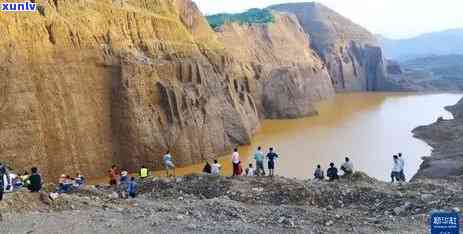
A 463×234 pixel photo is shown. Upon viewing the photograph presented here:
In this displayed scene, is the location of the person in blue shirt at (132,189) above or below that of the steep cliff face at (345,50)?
below

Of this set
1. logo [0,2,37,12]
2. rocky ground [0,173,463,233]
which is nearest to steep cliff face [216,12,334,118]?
logo [0,2,37,12]

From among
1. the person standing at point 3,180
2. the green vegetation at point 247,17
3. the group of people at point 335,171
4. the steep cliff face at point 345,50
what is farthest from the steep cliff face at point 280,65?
the person standing at point 3,180

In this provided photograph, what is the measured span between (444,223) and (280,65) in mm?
58748

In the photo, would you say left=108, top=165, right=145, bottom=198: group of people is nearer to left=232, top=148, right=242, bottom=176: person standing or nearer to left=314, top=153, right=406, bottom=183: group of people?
left=232, top=148, right=242, bottom=176: person standing

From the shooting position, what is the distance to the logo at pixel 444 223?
950 cm

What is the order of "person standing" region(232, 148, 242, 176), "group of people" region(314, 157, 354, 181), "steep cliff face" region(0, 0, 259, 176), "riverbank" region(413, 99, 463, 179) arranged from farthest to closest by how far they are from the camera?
"riverbank" region(413, 99, 463, 179)
"steep cliff face" region(0, 0, 259, 176)
"person standing" region(232, 148, 242, 176)
"group of people" region(314, 157, 354, 181)

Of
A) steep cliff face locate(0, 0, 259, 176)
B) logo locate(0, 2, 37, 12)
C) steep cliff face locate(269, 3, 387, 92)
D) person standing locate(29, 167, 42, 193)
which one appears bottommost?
person standing locate(29, 167, 42, 193)

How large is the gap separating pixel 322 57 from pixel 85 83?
62.6 m

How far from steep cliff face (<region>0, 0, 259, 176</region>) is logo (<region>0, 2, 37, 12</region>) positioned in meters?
0.30

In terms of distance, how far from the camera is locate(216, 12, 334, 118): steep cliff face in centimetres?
5288

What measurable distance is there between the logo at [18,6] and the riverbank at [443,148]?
18170 millimetres

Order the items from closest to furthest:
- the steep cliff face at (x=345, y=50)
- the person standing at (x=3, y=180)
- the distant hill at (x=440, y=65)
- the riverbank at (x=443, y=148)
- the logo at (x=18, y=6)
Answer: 1. the person standing at (x=3, y=180)
2. the logo at (x=18, y=6)
3. the riverbank at (x=443, y=148)
4. the steep cliff face at (x=345, y=50)
5. the distant hill at (x=440, y=65)

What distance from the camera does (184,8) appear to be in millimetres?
44531

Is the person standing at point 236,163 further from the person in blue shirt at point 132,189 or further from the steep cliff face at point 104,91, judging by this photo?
the steep cliff face at point 104,91
